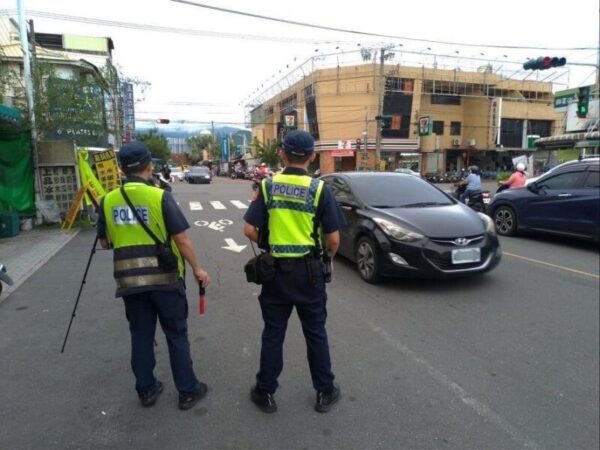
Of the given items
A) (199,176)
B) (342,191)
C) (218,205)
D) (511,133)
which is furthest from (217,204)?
(511,133)

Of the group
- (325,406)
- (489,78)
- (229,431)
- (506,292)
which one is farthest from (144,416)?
(489,78)

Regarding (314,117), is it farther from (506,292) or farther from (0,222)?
(506,292)

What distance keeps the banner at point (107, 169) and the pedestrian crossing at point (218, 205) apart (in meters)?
4.42

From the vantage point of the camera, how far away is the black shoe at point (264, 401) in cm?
286

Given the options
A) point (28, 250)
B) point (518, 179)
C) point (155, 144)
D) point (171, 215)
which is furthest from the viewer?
point (155, 144)

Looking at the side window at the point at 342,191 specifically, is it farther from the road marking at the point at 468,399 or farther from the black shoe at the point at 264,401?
the black shoe at the point at 264,401

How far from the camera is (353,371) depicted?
339 cm

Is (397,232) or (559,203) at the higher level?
(559,203)

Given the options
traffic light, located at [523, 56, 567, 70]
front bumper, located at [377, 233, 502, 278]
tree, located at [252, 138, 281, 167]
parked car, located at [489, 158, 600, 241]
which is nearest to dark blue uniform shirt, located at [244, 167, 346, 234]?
front bumper, located at [377, 233, 502, 278]

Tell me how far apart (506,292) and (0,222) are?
9764 mm

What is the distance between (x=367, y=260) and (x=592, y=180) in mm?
5030

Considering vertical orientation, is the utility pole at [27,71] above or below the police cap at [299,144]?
above

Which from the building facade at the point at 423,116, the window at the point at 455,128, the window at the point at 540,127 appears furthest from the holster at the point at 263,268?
the window at the point at 540,127

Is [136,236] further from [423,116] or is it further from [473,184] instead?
[423,116]
